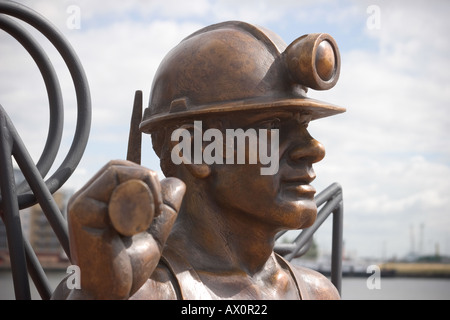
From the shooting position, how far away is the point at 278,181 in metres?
4.23

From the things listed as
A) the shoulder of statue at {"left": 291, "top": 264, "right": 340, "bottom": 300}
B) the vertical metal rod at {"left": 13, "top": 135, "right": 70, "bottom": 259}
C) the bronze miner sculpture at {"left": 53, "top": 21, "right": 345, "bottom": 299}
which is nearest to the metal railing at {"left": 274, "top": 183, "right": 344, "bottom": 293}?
→ the shoulder of statue at {"left": 291, "top": 264, "right": 340, "bottom": 300}

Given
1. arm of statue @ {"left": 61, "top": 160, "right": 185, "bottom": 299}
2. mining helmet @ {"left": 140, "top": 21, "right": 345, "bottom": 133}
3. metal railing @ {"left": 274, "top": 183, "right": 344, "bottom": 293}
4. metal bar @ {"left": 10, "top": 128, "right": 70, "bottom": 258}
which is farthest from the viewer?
metal railing @ {"left": 274, "top": 183, "right": 344, "bottom": 293}

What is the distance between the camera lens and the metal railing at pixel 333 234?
609cm

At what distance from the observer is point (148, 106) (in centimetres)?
475

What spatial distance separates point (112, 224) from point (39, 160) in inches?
70.4

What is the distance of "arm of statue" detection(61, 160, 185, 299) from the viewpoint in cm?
328

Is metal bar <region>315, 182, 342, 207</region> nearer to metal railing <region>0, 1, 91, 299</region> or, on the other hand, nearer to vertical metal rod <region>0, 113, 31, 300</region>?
metal railing <region>0, 1, 91, 299</region>

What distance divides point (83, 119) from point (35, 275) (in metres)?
1.20

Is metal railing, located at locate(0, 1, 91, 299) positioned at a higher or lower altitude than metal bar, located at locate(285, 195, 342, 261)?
higher

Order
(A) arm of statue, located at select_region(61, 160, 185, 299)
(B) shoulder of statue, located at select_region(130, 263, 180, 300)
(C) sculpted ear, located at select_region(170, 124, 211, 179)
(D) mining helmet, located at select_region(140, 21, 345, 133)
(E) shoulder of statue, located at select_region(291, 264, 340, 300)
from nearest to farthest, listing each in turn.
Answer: (A) arm of statue, located at select_region(61, 160, 185, 299)
(B) shoulder of statue, located at select_region(130, 263, 180, 300)
(D) mining helmet, located at select_region(140, 21, 345, 133)
(C) sculpted ear, located at select_region(170, 124, 211, 179)
(E) shoulder of statue, located at select_region(291, 264, 340, 300)

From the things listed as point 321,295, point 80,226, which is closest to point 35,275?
point 80,226

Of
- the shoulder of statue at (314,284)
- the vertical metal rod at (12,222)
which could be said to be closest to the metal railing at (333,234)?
the shoulder of statue at (314,284)

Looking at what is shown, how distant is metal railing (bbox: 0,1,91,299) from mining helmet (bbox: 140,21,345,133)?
0.83 metres

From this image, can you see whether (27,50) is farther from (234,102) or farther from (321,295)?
(321,295)
